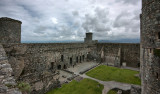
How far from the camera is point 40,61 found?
48.5 feet

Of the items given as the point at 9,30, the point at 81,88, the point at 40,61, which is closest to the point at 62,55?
the point at 40,61

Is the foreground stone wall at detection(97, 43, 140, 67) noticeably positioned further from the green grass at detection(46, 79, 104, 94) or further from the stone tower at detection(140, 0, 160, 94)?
the stone tower at detection(140, 0, 160, 94)

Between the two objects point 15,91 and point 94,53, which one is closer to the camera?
point 15,91

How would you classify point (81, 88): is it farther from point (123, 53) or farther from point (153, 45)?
point (123, 53)

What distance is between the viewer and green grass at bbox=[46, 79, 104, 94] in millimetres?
10453

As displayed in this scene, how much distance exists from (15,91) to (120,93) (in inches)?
436

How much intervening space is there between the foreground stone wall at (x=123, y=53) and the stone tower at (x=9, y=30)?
73.0ft

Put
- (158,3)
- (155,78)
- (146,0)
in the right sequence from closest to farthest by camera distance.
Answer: (158,3), (155,78), (146,0)

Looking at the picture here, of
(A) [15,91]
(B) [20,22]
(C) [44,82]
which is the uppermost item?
(B) [20,22]

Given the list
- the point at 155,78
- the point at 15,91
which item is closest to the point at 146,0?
the point at 155,78

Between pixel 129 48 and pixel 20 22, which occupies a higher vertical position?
pixel 20 22

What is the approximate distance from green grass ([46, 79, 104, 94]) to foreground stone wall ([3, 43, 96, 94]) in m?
1.21

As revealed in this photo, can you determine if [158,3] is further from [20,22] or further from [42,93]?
[20,22]

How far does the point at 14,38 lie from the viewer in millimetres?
14055
